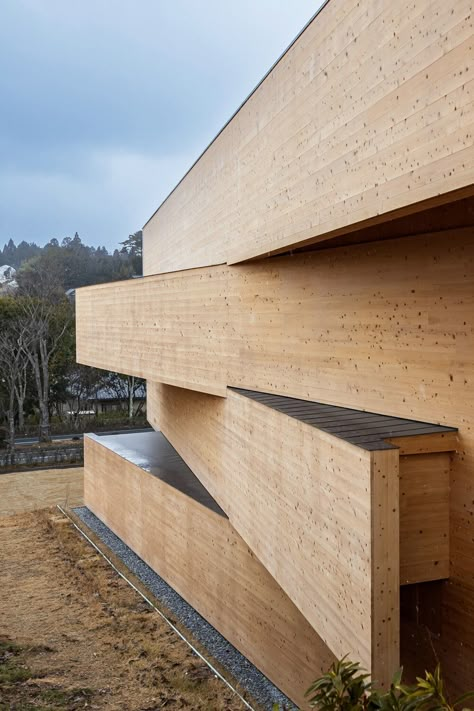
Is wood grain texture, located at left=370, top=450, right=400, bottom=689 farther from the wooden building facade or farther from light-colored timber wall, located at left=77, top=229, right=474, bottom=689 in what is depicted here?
light-colored timber wall, located at left=77, top=229, right=474, bottom=689

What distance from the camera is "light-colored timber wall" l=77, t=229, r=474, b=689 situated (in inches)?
184

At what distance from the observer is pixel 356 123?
425cm

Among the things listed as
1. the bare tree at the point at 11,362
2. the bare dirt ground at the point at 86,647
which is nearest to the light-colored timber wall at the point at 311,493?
the bare dirt ground at the point at 86,647

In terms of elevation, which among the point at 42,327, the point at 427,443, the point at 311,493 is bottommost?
the point at 311,493

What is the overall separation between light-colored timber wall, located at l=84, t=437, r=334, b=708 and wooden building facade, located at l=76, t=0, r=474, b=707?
45 millimetres

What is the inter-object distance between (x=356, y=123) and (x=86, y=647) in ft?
24.1

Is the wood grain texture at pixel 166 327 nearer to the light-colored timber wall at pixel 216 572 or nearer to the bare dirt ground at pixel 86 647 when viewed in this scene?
the light-colored timber wall at pixel 216 572

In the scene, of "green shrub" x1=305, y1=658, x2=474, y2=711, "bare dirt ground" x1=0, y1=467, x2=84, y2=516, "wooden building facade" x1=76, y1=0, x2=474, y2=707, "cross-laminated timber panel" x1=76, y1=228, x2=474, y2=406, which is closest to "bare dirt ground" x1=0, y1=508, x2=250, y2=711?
"wooden building facade" x1=76, y1=0, x2=474, y2=707

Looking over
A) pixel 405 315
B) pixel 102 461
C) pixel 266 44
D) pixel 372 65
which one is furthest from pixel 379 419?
pixel 266 44

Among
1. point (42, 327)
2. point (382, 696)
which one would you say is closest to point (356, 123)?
point (382, 696)

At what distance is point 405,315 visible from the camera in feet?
17.0

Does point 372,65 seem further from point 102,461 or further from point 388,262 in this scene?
point 102,461

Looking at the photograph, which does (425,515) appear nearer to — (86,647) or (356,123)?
(356,123)

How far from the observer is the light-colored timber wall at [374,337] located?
15.3ft
